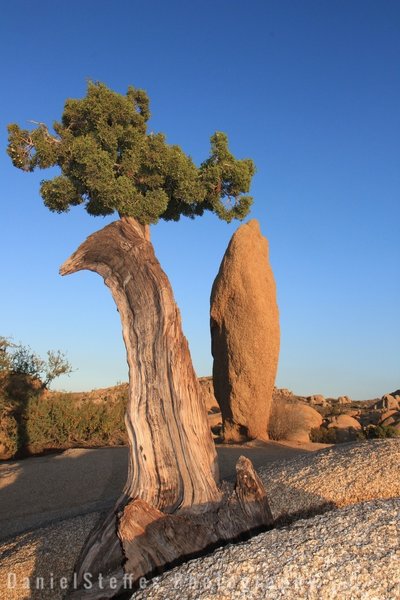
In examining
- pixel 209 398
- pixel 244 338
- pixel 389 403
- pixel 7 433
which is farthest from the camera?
pixel 209 398

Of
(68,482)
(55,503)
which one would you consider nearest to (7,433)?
(68,482)

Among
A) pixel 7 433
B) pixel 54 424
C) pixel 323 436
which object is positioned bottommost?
pixel 323 436

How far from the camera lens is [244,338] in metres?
17.0

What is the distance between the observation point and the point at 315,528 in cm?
552

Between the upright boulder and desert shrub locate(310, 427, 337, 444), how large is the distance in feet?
11.4

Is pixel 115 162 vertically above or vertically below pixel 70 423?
above

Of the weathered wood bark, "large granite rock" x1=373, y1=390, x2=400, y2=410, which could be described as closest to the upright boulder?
the weathered wood bark

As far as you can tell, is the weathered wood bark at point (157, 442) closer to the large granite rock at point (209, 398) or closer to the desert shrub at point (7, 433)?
the desert shrub at point (7, 433)

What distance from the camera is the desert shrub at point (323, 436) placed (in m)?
20.5

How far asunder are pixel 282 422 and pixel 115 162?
1175 centimetres

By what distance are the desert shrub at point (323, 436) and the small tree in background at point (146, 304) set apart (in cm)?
1256

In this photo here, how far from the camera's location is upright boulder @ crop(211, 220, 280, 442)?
16984 millimetres

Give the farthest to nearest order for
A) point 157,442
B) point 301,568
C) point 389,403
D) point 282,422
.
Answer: point 389,403 < point 282,422 < point 157,442 < point 301,568

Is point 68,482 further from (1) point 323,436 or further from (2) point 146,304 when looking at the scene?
(1) point 323,436
